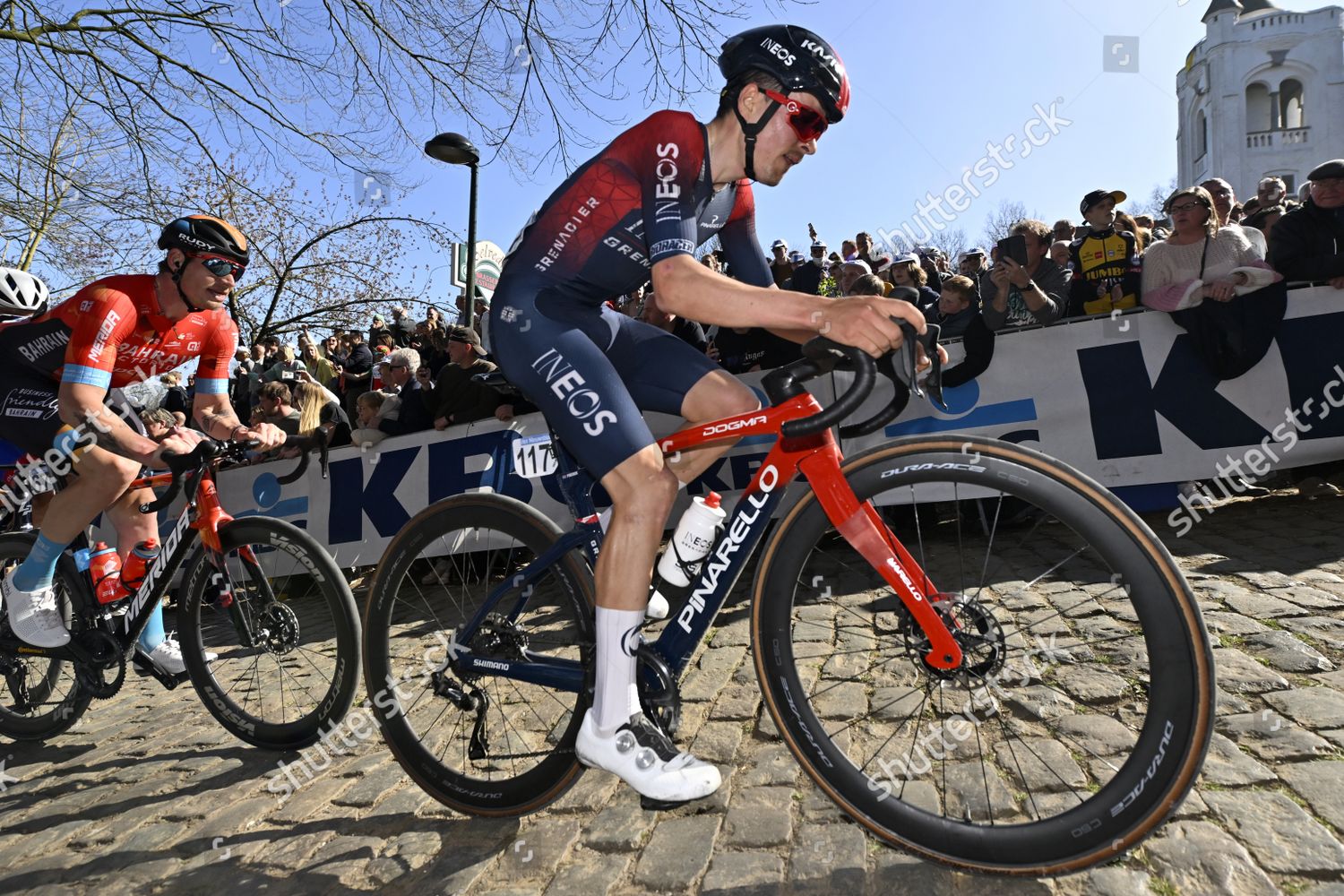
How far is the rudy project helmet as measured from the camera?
376cm

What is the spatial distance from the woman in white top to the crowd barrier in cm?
25

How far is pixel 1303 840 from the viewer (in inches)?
77.5

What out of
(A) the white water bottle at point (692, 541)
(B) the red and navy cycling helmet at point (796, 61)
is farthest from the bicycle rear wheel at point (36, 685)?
(B) the red and navy cycling helmet at point (796, 61)

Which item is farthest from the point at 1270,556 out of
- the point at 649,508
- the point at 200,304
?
the point at 200,304

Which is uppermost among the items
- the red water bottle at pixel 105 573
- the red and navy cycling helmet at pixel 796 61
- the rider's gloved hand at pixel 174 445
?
the red and navy cycling helmet at pixel 796 61

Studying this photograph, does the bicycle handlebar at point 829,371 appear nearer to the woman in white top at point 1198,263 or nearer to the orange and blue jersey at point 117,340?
the orange and blue jersey at point 117,340

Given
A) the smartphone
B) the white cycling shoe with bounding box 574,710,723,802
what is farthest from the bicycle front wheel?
the smartphone

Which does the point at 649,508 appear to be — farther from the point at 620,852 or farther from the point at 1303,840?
the point at 1303,840

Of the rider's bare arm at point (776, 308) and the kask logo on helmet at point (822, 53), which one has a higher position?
the kask logo on helmet at point (822, 53)

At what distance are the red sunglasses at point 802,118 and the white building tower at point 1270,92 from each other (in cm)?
5487

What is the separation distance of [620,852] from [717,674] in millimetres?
1506

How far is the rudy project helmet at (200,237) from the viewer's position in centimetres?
→ 376

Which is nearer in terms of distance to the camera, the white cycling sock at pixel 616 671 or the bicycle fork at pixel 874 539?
the bicycle fork at pixel 874 539

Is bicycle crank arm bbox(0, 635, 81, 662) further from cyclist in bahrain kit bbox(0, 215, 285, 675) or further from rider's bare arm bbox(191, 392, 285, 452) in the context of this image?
rider's bare arm bbox(191, 392, 285, 452)
